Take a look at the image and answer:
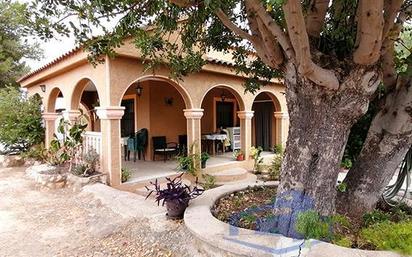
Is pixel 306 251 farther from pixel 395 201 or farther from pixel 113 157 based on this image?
pixel 113 157

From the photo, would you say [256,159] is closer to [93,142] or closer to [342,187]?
[93,142]

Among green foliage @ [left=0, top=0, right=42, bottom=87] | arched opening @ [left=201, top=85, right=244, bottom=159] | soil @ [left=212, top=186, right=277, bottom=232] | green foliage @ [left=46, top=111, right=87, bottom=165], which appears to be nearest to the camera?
soil @ [left=212, top=186, right=277, bottom=232]

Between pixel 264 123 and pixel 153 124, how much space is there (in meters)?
6.26

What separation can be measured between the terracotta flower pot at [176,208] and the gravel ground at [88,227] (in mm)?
100

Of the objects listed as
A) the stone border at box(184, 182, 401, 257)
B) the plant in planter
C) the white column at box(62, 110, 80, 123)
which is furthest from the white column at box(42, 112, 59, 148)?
the stone border at box(184, 182, 401, 257)

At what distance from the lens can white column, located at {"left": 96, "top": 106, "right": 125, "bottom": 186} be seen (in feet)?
25.2

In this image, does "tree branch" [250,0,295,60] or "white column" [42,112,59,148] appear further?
"white column" [42,112,59,148]

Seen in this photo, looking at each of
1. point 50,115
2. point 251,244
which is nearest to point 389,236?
point 251,244

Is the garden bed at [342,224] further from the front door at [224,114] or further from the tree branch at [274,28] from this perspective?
the front door at [224,114]

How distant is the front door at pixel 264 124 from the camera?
605 inches

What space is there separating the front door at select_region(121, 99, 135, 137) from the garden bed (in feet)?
29.9

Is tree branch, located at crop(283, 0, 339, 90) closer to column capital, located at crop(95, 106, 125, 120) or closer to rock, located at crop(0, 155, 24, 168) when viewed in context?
column capital, located at crop(95, 106, 125, 120)

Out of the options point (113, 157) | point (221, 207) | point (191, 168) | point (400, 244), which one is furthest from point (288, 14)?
point (191, 168)

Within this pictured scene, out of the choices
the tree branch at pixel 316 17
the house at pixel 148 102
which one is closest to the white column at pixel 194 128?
the house at pixel 148 102
